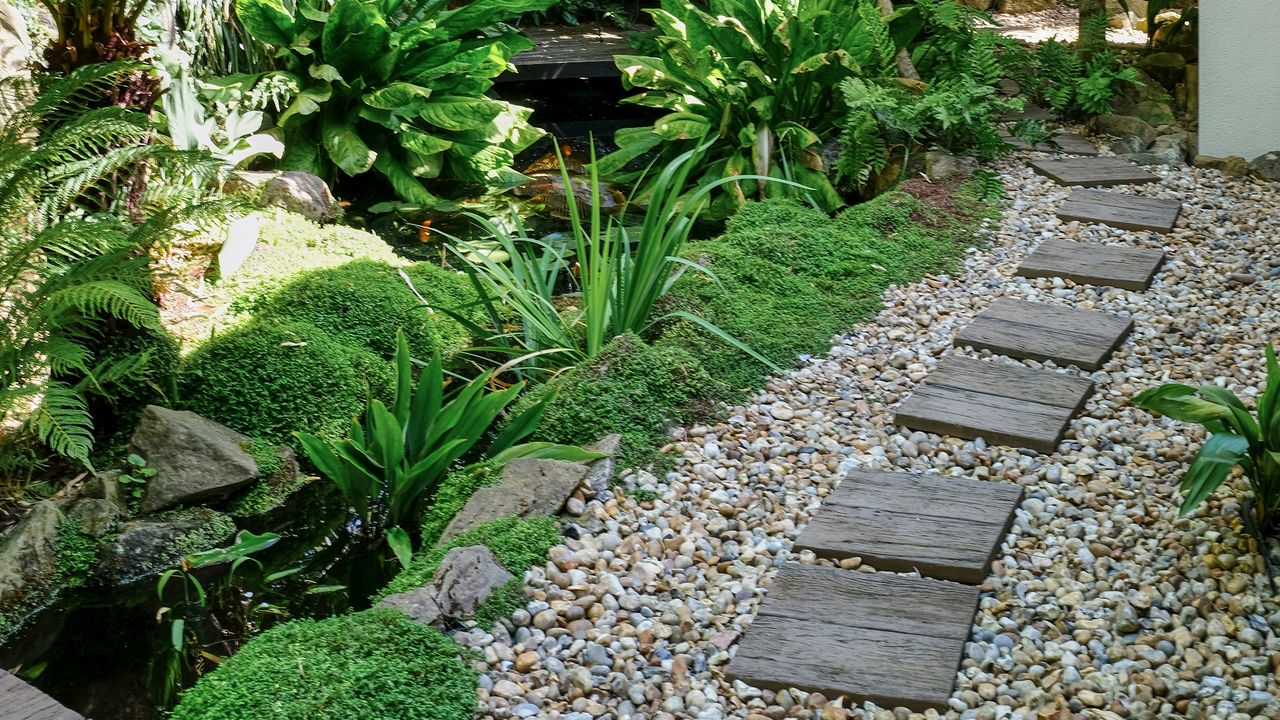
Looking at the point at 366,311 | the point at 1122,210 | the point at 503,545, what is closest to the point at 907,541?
the point at 503,545

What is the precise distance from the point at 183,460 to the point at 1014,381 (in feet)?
8.17

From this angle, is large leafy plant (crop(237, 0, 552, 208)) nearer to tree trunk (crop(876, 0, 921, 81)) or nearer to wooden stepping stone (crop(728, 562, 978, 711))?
tree trunk (crop(876, 0, 921, 81))

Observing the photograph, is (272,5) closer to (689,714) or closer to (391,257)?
(391,257)

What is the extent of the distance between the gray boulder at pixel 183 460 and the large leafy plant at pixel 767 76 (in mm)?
2950

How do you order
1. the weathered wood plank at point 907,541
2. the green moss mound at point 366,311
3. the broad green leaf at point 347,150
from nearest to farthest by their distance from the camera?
the weathered wood plank at point 907,541, the green moss mound at point 366,311, the broad green leaf at point 347,150

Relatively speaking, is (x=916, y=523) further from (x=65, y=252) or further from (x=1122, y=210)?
(x=1122, y=210)

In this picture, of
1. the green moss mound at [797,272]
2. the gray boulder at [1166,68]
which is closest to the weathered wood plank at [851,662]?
the green moss mound at [797,272]

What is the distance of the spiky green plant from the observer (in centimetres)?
304

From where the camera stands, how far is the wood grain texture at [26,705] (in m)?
2.16

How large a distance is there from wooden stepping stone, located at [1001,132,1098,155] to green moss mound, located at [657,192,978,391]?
34.8 inches

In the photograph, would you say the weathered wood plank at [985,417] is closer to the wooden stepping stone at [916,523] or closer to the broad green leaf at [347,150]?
the wooden stepping stone at [916,523]

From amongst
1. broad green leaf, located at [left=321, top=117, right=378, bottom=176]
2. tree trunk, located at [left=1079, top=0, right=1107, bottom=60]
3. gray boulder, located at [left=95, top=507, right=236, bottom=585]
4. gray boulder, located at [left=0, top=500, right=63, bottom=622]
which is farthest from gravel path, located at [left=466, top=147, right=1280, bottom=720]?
broad green leaf, located at [left=321, top=117, right=378, bottom=176]

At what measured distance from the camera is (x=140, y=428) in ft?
11.0

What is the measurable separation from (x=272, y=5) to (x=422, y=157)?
1.09 metres
